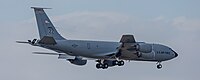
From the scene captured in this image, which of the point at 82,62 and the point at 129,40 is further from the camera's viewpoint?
the point at 82,62

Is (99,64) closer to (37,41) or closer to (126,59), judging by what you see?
(126,59)

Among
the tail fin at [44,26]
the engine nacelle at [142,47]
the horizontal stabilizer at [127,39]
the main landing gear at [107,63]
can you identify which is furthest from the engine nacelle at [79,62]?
the horizontal stabilizer at [127,39]

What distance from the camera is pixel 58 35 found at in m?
109

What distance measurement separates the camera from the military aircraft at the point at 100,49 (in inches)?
4082

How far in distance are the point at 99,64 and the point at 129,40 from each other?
271 inches

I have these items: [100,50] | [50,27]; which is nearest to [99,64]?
[100,50]

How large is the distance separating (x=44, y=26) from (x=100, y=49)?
8.06m

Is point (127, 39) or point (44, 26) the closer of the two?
point (127, 39)

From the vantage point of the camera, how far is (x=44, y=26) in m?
109

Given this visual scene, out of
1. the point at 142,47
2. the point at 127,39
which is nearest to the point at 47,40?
the point at 127,39

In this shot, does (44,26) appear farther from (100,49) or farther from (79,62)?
(100,49)

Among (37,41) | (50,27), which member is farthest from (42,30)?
(37,41)

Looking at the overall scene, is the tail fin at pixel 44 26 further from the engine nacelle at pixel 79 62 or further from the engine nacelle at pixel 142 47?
the engine nacelle at pixel 142 47

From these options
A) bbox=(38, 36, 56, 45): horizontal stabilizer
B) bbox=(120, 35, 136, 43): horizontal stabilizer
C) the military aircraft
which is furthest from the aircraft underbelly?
bbox=(120, 35, 136, 43): horizontal stabilizer
